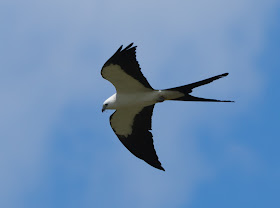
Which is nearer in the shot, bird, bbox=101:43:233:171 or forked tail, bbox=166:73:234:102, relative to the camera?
forked tail, bbox=166:73:234:102

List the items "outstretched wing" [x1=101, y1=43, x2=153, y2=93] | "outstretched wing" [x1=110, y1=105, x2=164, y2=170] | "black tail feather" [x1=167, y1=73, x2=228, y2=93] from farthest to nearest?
"outstretched wing" [x1=110, y1=105, x2=164, y2=170], "outstretched wing" [x1=101, y1=43, x2=153, y2=93], "black tail feather" [x1=167, y1=73, x2=228, y2=93]

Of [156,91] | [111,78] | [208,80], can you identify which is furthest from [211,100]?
[111,78]

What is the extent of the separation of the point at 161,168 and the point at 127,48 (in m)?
3.06

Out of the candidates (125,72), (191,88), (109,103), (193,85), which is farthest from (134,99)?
(193,85)

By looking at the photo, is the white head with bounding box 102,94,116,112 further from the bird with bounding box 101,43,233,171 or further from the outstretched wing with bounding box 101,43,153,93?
the outstretched wing with bounding box 101,43,153,93

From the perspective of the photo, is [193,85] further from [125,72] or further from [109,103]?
[109,103]

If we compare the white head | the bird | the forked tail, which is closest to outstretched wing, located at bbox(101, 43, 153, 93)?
the bird

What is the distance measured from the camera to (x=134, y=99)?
1250cm

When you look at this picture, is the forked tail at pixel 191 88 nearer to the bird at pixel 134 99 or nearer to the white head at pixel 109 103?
the bird at pixel 134 99

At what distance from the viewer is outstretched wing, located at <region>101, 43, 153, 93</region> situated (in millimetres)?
11594

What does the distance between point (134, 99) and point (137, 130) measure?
105 centimetres

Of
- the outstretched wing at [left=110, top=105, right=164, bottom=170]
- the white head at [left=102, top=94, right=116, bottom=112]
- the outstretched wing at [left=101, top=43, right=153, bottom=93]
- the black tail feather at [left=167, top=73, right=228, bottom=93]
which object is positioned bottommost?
the outstretched wing at [left=110, top=105, right=164, bottom=170]

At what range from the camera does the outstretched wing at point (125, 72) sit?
11.6 m

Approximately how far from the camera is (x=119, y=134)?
13461 millimetres
